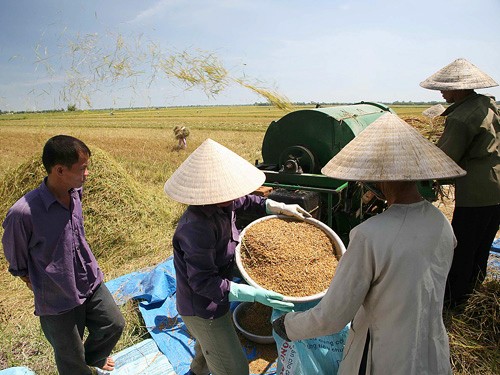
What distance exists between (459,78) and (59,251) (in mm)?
3360

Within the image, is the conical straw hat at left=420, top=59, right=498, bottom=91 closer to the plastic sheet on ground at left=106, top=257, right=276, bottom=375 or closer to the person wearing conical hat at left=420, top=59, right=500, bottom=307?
the person wearing conical hat at left=420, top=59, right=500, bottom=307

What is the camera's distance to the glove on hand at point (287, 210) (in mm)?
2555

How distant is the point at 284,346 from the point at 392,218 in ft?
4.02

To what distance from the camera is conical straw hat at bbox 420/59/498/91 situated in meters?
2.82

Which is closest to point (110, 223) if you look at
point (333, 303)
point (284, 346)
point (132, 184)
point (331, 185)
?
point (132, 184)

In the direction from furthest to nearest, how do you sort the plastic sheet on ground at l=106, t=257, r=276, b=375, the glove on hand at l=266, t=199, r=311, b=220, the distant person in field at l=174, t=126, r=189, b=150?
the distant person in field at l=174, t=126, r=189, b=150 < the plastic sheet on ground at l=106, t=257, r=276, b=375 < the glove on hand at l=266, t=199, r=311, b=220

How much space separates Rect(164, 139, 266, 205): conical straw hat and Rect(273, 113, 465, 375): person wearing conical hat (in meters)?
0.67

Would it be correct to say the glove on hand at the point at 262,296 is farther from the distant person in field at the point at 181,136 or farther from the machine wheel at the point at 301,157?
the distant person in field at the point at 181,136

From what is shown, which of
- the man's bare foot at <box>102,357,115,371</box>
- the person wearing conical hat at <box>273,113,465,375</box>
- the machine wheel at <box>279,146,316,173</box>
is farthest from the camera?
the machine wheel at <box>279,146,316,173</box>

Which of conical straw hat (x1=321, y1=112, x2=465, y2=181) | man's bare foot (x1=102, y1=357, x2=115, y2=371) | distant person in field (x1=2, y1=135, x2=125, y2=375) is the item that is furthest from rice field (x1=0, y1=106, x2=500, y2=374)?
conical straw hat (x1=321, y1=112, x2=465, y2=181)

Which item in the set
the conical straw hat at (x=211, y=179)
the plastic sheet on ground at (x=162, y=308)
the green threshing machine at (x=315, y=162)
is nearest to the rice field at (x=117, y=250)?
the plastic sheet on ground at (x=162, y=308)

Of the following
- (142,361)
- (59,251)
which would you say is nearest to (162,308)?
(142,361)

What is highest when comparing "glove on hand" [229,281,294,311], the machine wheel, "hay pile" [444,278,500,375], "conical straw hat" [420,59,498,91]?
"conical straw hat" [420,59,498,91]

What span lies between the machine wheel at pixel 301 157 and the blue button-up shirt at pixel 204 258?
1975 mm
